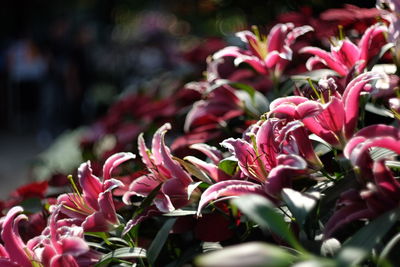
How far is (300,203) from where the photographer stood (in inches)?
29.3

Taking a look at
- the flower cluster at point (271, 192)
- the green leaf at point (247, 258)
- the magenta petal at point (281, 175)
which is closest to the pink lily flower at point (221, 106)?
the flower cluster at point (271, 192)

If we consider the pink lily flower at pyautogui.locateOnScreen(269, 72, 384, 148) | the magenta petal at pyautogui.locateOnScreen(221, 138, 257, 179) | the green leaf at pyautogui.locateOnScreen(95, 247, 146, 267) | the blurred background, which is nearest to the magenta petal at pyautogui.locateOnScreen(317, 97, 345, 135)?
the pink lily flower at pyautogui.locateOnScreen(269, 72, 384, 148)

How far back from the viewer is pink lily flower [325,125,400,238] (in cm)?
74

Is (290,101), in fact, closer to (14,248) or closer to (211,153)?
(211,153)

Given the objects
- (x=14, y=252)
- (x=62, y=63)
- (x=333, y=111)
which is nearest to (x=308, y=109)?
(x=333, y=111)

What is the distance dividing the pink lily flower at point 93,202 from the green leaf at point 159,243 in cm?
8

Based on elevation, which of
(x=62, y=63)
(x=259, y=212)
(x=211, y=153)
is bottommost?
(x=62, y=63)

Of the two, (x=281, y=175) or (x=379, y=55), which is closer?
(x=281, y=175)

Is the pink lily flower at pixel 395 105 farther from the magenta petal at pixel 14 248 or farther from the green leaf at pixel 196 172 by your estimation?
the magenta petal at pixel 14 248

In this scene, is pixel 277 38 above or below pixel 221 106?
above

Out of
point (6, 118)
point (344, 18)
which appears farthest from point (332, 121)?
point (6, 118)

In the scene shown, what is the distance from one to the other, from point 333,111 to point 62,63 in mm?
6822

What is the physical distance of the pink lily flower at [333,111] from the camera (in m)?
0.84

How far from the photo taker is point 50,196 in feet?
4.53
